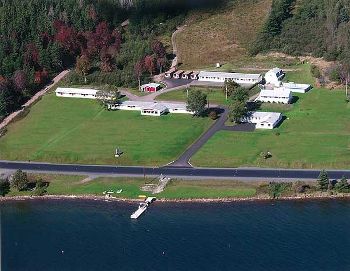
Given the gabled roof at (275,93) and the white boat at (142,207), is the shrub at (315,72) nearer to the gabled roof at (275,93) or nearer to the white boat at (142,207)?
the gabled roof at (275,93)

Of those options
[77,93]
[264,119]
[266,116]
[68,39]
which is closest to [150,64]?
[77,93]

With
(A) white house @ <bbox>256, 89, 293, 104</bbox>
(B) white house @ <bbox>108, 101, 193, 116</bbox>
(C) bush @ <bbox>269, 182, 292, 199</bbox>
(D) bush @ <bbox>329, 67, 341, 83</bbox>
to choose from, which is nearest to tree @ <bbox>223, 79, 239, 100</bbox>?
(A) white house @ <bbox>256, 89, 293, 104</bbox>

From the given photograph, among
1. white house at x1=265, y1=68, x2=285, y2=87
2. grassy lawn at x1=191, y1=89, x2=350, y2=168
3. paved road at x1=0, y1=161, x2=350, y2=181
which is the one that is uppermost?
white house at x1=265, y1=68, x2=285, y2=87

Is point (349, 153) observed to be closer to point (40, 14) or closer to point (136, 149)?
point (136, 149)

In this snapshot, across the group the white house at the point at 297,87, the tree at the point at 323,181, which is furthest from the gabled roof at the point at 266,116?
the tree at the point at 323,181

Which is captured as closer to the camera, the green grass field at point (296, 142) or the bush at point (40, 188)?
the bush at point (40, 188)

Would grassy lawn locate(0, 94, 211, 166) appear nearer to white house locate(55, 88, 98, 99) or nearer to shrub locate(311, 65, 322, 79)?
white house locate(55, 88, 98, 99)

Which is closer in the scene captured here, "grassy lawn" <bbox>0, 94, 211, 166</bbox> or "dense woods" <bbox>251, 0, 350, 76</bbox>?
"grassy lawn" <bbox>0, 94, 211, 166</bbox>
